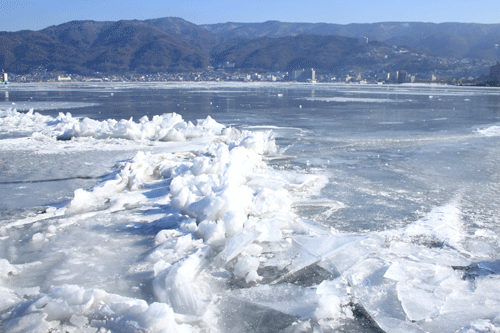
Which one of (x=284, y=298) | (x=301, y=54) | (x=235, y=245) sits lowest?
(x=284, y=298)

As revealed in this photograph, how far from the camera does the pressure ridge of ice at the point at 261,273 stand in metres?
1.72

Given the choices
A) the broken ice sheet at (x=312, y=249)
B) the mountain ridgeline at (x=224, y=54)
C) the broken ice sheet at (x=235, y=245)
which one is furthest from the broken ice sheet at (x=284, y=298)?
the mountain ridgeline at (x=224, y=54)

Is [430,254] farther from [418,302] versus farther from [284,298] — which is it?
[284,298]

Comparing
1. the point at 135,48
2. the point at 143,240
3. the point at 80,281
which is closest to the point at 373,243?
the point at 143,240

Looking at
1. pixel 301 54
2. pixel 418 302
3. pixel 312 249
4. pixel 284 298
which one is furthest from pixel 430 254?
pixel 301 54

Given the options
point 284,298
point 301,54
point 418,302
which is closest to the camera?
point 418,302

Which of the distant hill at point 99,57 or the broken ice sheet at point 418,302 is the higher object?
the distant hill at point 99,57

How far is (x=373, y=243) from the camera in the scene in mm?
2559

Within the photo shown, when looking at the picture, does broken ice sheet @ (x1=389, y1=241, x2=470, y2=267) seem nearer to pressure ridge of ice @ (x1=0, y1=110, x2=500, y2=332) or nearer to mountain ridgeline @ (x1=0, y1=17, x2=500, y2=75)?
pressure ridge of ice @ (x1=0, y1=110, x2=500, y2=332)

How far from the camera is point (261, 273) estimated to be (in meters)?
2.22

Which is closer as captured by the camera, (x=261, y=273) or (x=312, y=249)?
(x=261, y=273)

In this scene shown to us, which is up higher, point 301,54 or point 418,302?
point 301,54

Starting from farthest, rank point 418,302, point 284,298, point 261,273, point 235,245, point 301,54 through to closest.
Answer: point 301,54 → point 235,245 → point 261,273 → point 284,298 → point 418,302

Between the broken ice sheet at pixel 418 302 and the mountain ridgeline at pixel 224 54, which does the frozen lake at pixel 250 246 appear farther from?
A: the mountain ridgeline at pixel 224 54
